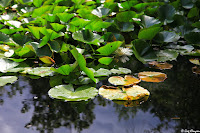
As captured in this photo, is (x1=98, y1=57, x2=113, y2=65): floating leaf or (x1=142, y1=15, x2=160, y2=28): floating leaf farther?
(x1=142, y1=15, x2=160, y2=28): floating leaf

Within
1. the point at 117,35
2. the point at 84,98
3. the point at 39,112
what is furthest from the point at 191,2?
the point at 39,112

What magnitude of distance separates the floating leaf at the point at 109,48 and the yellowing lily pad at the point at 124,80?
0.27 metres

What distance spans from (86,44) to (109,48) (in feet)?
0.68

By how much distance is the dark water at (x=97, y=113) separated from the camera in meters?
0.85

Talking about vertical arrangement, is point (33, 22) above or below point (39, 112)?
above

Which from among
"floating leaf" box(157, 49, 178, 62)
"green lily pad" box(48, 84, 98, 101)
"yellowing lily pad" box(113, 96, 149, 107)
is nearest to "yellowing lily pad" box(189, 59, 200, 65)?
"floating leaf" box(157, 49, 178, 62)

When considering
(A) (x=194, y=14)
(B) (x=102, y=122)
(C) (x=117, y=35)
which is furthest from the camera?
(A) (x=194, y=14)

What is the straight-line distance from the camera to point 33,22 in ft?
5.61

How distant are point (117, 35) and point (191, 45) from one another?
0.55 m

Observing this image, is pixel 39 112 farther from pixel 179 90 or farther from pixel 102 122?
pixel 179 90

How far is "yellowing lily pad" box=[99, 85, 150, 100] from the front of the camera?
102 cm

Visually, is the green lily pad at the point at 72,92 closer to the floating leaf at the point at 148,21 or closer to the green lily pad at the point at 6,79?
the green lily pad at the point at 6,79

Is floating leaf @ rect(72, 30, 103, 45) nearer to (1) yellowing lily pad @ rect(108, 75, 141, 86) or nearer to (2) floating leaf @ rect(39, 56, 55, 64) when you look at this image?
(2) floating leaf @ rect(39, 56, 55, 64)

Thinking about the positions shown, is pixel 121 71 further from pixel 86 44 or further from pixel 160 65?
pixel 86 44
